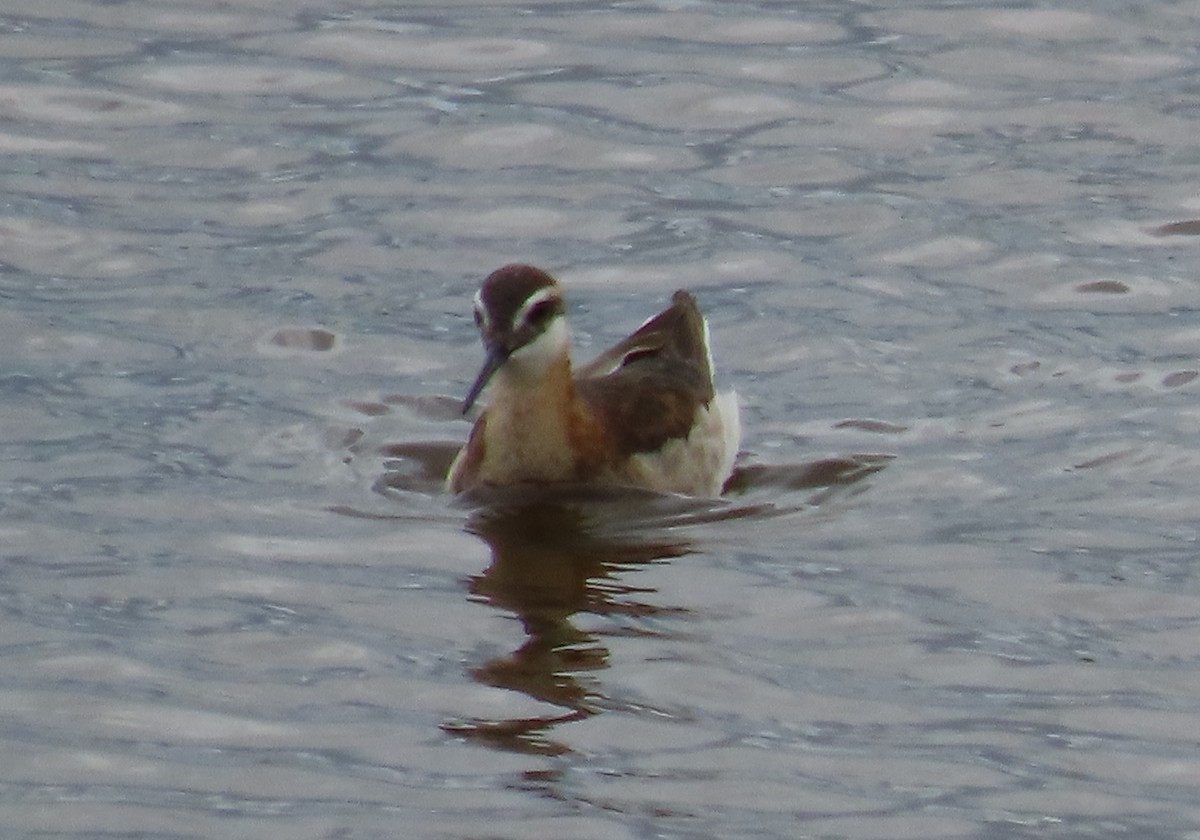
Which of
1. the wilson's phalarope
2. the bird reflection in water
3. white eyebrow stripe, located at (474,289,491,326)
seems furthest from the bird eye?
the bird reflection in water

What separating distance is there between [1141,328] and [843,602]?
4830 mm

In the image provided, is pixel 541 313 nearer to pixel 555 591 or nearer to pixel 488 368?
pixel 488 368

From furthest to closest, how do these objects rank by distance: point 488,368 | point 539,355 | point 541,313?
1. point 539,355
2. point 541,313
3. point 488,368

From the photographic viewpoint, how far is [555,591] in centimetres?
1179

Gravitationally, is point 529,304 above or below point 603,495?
above

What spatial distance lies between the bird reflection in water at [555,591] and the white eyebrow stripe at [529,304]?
2.91 feet

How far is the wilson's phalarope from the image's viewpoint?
12.8m

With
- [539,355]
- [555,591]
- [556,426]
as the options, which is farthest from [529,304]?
[555,591]

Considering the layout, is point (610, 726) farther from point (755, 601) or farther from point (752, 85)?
point (752, 85)

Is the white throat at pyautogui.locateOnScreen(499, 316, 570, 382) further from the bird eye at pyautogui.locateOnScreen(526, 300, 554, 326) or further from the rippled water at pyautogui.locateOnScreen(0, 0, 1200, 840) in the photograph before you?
the rippled water at pyautogui.locateOnScreen(0, 0, 1200, 840)

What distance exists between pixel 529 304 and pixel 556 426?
2.33 feet

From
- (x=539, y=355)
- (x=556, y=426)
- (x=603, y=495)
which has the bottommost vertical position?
(x=603, y=495)

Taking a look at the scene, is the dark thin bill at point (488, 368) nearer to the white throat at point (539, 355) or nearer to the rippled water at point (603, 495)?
the white throat at point (539, 355)

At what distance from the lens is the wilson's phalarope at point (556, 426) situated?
42.1 feet
